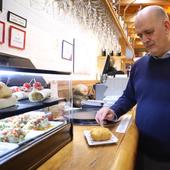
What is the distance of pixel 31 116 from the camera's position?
105cm

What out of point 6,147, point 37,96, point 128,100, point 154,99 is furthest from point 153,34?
point 6,147

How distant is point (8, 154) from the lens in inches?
30.2

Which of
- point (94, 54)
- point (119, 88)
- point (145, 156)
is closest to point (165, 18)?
point (145, 156)

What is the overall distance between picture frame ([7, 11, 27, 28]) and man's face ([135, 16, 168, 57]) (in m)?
0.89

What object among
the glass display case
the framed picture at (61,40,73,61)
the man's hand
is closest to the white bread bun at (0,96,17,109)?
the glass display case

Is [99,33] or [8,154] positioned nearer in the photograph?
[8,154]

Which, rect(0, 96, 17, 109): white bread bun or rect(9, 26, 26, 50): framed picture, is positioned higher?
rect(9, 26, 26, 50): framed picture

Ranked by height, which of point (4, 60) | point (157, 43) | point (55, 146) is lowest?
point (55, 146)

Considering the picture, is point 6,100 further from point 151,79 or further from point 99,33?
point 99,33

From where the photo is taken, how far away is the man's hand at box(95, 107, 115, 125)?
1581mm

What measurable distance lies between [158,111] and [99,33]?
1573 mm

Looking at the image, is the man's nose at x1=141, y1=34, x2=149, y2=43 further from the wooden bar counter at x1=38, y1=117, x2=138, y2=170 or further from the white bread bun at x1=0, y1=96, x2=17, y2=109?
the white bread bun at x1=0, y1=96, x2=17, y2=109

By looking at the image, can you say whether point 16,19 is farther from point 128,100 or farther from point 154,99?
point 154,99

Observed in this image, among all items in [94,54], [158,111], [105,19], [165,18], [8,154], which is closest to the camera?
[8,154]
